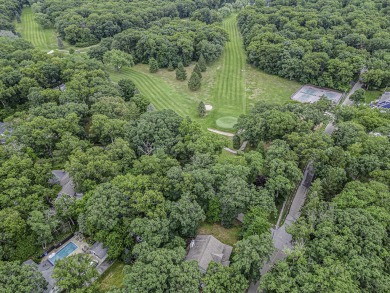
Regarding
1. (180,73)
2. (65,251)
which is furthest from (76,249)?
(180,73)

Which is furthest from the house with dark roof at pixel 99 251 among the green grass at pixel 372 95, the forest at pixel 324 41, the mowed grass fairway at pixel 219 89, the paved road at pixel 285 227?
the green grass at pixel 372 95

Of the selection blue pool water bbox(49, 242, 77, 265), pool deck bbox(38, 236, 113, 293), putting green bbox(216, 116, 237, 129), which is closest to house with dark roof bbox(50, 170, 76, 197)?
blue pool water bbox(49, 242, 77, 265)

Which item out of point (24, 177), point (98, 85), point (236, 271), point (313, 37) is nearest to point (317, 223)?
point (236, 271)

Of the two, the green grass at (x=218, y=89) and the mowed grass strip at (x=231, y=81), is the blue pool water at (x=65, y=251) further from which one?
the mowed grass strip at (x=231, y=81)

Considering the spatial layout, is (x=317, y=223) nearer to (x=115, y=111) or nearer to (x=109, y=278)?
(x=109, y=278)

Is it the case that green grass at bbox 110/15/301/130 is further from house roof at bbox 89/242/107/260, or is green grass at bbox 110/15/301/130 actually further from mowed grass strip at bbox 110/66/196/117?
house roof at bbox 89/242/107/260
